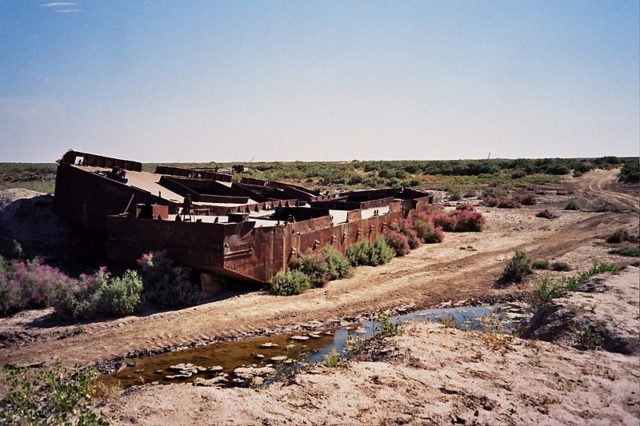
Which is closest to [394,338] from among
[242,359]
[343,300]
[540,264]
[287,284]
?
[242,359]

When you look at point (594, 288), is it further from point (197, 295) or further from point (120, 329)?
point (120, 329)

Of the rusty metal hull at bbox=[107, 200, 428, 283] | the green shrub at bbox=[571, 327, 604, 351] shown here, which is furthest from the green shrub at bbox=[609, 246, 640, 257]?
the rusty metal hull at bbox=[107, 200, 428, 283]

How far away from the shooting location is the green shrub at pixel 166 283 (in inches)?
459

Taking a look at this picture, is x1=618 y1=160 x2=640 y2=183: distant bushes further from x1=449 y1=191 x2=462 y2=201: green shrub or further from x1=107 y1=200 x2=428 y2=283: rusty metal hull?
x1=449 y1=191 x2=462 y2=201: green shrub

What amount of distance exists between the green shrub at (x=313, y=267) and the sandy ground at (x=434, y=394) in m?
5.35

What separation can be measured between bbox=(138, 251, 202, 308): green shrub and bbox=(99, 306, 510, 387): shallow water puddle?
6.99ft

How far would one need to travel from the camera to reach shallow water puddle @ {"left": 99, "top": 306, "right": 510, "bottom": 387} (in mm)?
8438

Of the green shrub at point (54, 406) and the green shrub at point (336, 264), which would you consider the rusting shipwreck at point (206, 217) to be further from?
the green shrub at point (54, 406)

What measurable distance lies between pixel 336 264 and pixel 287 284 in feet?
7.35

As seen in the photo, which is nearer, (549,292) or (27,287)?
(27,287)

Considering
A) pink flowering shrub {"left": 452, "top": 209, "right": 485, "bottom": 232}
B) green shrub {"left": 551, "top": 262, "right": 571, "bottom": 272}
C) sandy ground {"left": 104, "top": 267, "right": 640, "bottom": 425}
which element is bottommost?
sandy ground {"left": 104, "top": 267, "right": 640, "bottom": 425}

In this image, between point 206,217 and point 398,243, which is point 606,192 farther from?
point 206,217

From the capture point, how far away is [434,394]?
23.1 ft

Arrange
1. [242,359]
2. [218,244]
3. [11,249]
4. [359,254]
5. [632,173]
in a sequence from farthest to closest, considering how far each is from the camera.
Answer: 1. [632,173]
2. [359,254]
3. [11,249]
4. [218,244]
5. [242,359]
